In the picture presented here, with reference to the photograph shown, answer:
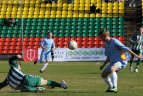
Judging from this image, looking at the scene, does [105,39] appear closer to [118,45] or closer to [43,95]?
[118,45]

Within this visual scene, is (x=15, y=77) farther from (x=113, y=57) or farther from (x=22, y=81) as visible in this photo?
(x=113, y=57)

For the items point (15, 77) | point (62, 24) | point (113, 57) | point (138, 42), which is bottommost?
point (62, 24)

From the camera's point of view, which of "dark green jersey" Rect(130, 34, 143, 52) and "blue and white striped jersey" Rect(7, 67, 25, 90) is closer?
"blue and white striped jersey" Rect(7, 67, 25, 90)

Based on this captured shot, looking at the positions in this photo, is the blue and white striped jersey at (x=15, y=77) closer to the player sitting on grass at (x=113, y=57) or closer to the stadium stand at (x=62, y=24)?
the player sitting on grass at (x=113, y=57)

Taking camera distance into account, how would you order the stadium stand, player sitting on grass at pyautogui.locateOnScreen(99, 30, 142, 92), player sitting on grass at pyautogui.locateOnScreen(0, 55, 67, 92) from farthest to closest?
the stadium stand
player sitting on grass at pyautogui.locateOnScreen(99, 30, 142, 92)
player sitting on grass at pyautogui.locateOnScreen(0, 55, 67, 92)

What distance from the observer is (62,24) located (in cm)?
4875

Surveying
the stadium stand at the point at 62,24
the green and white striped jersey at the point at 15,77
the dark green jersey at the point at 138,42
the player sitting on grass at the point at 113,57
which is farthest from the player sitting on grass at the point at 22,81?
the stadium stand at the point at 62,24

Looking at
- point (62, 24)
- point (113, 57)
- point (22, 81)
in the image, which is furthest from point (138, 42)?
point (62, 24)

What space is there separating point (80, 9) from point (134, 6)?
5.45 meters

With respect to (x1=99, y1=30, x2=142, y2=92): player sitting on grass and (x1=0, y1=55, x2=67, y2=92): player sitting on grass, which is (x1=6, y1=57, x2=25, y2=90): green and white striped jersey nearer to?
(x1=0, y1=55, x2=67, y2=92): player sitting on grass

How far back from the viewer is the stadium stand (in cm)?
4759

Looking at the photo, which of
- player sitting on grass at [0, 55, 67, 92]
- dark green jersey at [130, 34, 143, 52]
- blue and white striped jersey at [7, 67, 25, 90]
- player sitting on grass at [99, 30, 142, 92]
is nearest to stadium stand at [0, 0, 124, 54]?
Answer: dark green jersey at [130, 34, 143, 52]

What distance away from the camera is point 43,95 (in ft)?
50.0

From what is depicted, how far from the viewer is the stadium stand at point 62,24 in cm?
4759
